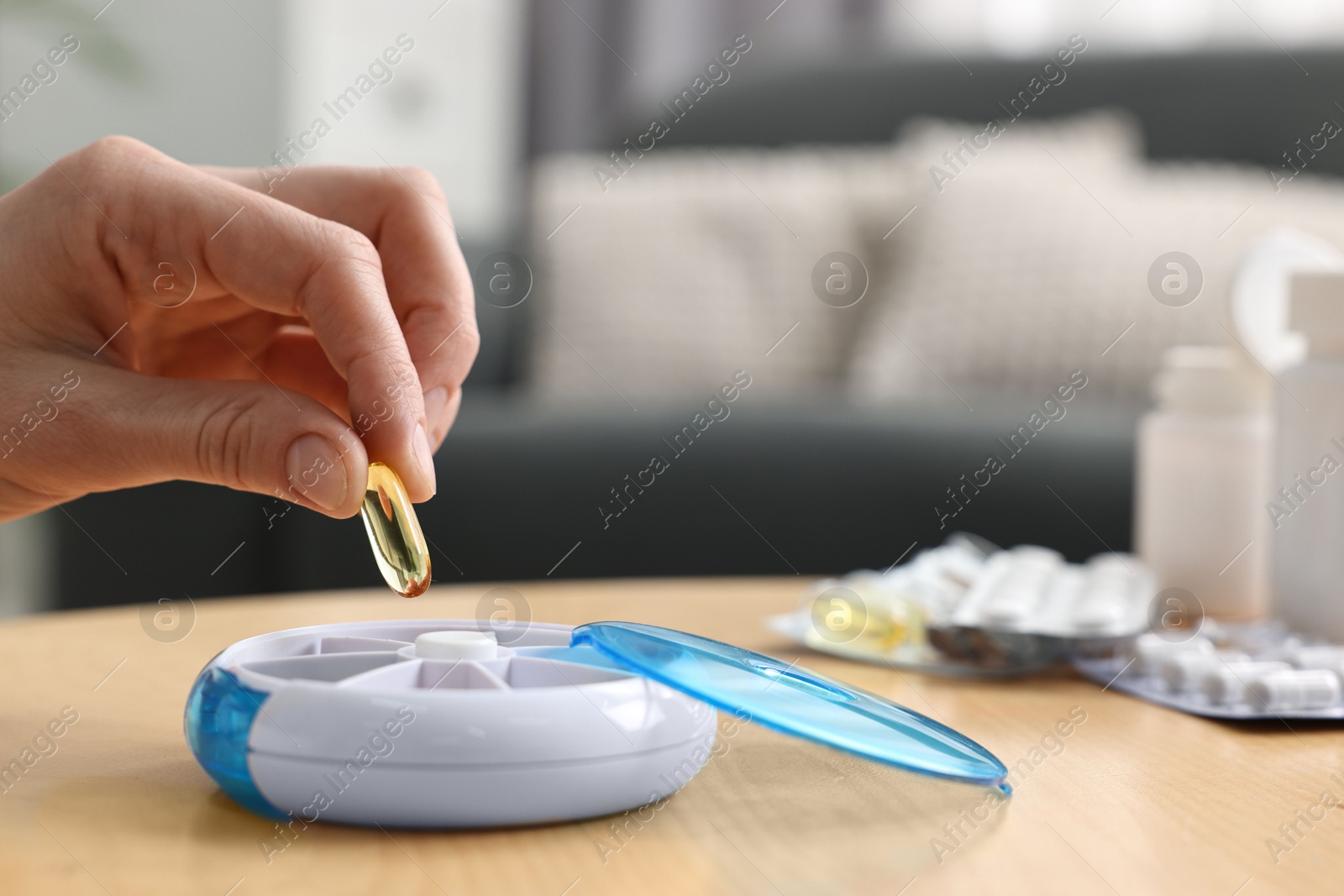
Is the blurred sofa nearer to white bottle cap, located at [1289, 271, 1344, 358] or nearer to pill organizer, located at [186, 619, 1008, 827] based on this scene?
white bottle cap, located at [1289, 271, 1344, 358]

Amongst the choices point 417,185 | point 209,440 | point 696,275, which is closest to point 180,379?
point 209,440

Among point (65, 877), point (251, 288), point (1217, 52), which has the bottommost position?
point (65, 877)

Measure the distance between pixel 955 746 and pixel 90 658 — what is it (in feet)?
1.69

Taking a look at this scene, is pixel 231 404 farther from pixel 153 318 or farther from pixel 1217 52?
pixel 1217 52

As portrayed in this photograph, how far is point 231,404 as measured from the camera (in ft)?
1.79

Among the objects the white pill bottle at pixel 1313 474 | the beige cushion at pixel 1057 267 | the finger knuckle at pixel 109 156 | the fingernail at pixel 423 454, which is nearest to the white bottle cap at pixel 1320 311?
the white pill bottle at pixel 1313 474

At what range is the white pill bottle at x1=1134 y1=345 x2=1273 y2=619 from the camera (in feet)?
3.15

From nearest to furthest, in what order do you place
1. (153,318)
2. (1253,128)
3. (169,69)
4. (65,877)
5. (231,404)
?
(65,877) → (231,404) → (153,318) → (1253,128) → (169,69)

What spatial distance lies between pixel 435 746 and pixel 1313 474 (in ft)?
2.13

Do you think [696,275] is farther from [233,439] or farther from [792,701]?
[792,701]

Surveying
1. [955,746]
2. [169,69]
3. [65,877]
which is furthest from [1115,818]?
[169,69]

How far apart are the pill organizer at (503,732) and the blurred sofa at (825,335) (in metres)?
1.17

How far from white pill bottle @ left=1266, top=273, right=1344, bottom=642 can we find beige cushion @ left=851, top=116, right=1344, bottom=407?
0.94 m

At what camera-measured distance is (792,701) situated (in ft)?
1.40
